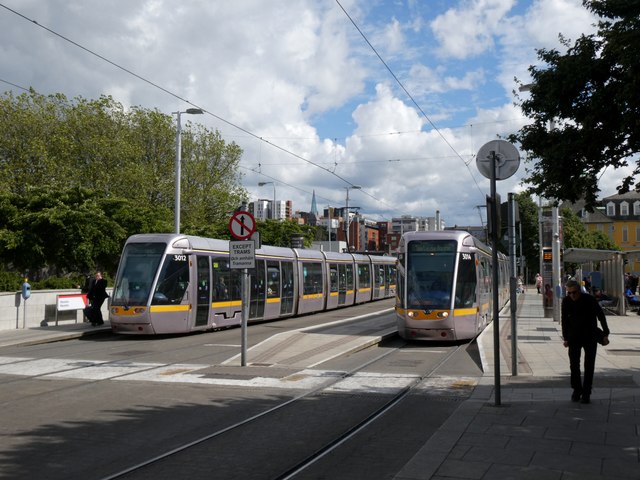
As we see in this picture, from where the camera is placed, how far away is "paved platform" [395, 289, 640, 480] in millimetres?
6098

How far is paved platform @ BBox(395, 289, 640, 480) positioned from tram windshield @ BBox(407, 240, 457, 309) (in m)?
4.45

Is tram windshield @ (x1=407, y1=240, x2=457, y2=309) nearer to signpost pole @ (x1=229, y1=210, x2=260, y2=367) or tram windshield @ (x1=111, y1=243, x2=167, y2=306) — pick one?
signpost pole @ (x1=229, y1=210, x2=260, y2=367)

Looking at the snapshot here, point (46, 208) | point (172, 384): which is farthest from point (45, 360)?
point (46, 208)

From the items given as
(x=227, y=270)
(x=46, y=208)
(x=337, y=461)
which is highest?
(x=46, y=208)

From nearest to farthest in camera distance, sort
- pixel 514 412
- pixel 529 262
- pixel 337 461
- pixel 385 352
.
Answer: pixel 337 461 < pixel 514 412 < pixel 385 352 < pixel 529 262

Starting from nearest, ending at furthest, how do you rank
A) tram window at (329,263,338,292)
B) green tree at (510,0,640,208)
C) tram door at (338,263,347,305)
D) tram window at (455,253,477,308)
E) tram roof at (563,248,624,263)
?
green tree at (510,0,640,208) → tram window at (455,253,477,308) → tram roof at (563,248,624,263) → tram window at (329,263,338,292) → tram door at (338,263,347,305)

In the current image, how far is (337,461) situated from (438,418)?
7.88 ft

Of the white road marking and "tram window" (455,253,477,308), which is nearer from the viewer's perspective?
the white road marking

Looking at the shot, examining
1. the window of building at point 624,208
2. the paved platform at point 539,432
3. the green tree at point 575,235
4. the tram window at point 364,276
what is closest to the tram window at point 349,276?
the tram window at point 364,276

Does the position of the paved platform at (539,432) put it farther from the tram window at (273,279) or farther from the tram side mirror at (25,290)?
the tram side mirror at (25,290)

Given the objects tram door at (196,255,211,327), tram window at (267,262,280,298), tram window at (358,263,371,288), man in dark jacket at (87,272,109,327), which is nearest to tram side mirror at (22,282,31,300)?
man in dark jacket at (87,272,109,327)

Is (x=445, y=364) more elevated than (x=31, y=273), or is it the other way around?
(x=31, y=273)

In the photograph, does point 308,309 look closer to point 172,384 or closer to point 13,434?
point 172,384

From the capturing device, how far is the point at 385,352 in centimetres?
1652
